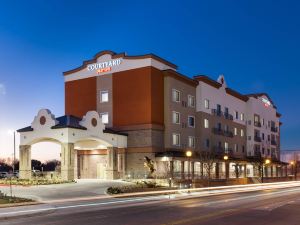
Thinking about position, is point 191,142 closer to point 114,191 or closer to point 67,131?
point 67,131

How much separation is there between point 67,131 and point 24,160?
24.5 feet

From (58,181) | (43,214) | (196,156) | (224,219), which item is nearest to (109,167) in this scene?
(58,181)

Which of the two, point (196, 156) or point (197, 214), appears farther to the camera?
point (196, 156)

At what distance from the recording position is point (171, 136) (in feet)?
189

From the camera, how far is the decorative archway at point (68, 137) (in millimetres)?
45781

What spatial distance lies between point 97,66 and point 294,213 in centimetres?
4194

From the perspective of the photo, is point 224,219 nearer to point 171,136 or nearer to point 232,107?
point 171,136

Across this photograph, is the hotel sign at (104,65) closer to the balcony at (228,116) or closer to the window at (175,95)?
the window at (175,95)

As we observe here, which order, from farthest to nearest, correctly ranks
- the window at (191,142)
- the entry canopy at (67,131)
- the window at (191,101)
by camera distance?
the window at (191,101)
the window at (191,142)
the entry canopy at (67,131)

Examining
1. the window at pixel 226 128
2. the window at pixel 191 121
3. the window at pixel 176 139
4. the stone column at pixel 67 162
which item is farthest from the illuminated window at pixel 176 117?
the stone column at pixel 67 162

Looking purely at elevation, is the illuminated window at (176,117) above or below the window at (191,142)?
above

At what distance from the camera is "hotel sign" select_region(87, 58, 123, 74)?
58188mm

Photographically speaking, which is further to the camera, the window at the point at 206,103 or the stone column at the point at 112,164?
the window at the point at 206,103

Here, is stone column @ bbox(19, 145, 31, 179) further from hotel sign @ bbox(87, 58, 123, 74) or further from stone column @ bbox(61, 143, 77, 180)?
hotel sign @ bbox(87, 58, 123, 74)
